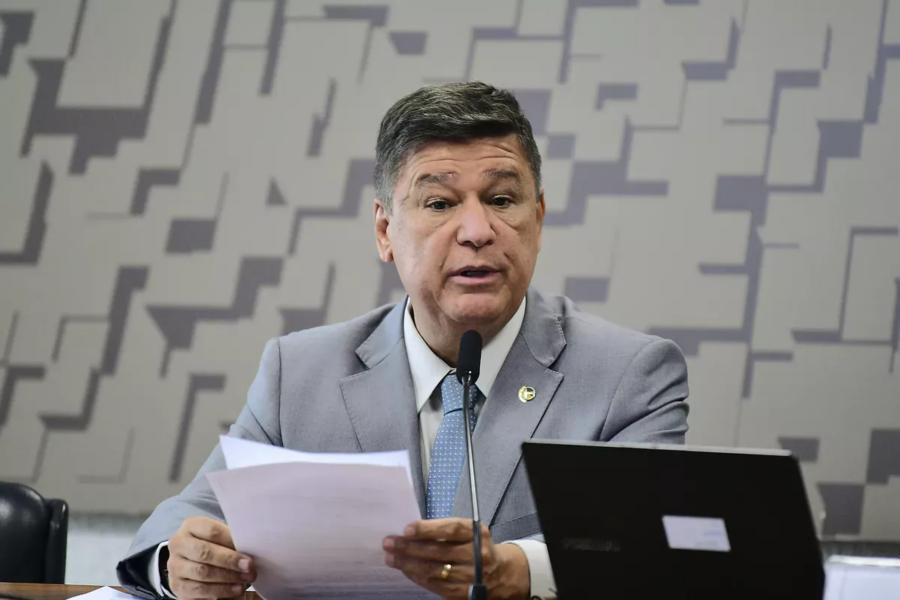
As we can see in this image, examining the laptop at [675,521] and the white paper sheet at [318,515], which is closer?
the laptop at [675,521]

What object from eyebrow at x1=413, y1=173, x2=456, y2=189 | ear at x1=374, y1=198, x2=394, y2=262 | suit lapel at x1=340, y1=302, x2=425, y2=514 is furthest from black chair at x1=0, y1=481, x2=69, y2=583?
eyebrow at x1=413, y1=173, x2=456, y2=189

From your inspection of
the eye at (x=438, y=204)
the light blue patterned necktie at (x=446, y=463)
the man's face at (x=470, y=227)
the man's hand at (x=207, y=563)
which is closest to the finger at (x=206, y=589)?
the man's hand at (x=207, y=563)

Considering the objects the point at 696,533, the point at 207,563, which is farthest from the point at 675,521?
the point at 207,563

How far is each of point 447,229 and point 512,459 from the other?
0.46m

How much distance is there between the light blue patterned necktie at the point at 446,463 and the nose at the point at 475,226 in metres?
0.28

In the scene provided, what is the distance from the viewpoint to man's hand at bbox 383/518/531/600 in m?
1.39

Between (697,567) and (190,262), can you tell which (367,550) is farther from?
(190,262)

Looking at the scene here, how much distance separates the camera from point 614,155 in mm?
3082

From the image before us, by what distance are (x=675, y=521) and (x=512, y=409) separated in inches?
32.0

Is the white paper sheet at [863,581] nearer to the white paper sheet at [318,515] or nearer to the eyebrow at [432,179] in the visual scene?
the white paper sheet at [318,515]

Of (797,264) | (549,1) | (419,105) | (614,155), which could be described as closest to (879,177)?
(797,264)

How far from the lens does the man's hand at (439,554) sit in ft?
4.56

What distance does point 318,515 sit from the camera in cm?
137

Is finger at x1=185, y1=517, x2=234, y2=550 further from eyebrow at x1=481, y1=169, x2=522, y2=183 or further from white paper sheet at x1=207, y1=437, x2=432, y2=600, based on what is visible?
eyebrow at x1=481, y1=169, x2=522, y2=183
